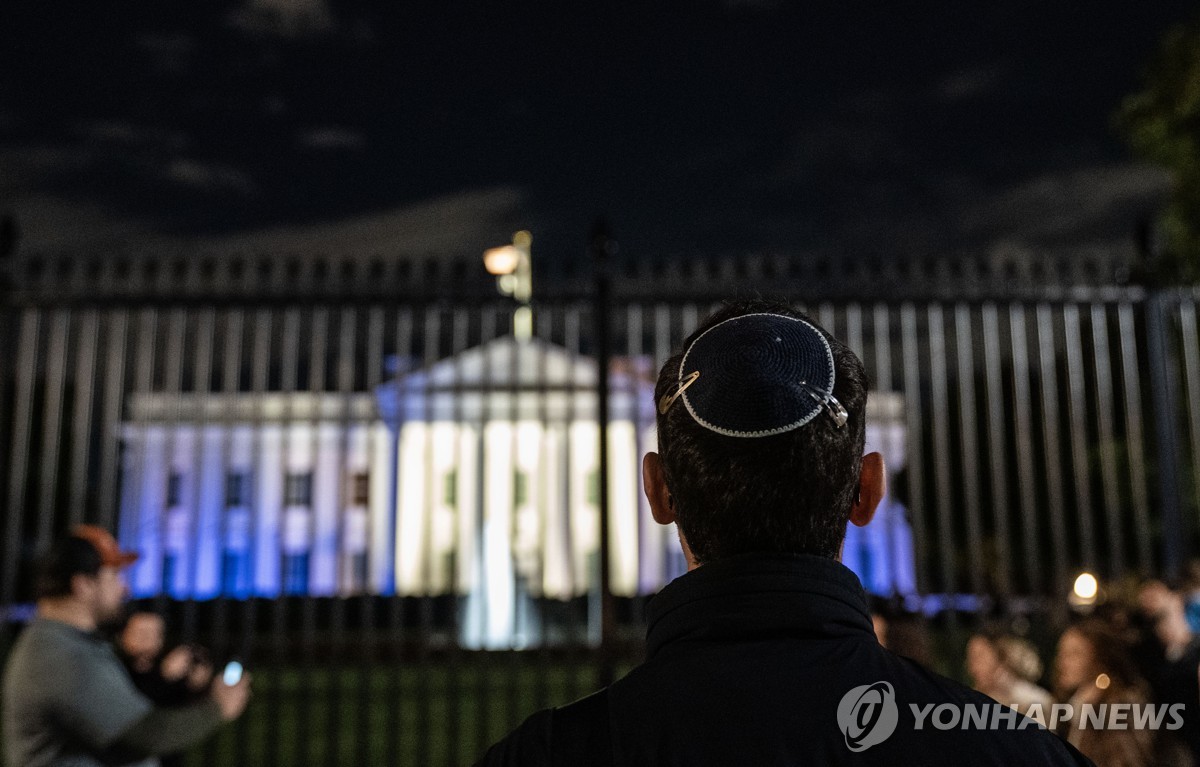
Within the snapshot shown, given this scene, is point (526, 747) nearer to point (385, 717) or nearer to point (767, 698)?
point (767, 698)

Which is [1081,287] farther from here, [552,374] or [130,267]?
[552,374]

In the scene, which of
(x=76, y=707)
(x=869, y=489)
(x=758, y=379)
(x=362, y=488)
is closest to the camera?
(x=758, y=379)

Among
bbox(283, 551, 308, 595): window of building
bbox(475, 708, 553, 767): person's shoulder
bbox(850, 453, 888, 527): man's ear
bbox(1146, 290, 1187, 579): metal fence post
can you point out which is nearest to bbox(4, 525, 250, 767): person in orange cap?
bbox(475, 708, 553, 767): person's shoulder

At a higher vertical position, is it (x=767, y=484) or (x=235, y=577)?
(x=767, y=484)

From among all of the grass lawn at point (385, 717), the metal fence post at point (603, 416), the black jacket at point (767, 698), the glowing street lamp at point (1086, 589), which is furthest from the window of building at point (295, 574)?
the black jacket at point (767, 698)

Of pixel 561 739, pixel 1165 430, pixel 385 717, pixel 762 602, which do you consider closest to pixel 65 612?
pixel 561 739

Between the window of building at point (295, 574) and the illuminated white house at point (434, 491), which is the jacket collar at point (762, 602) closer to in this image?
the illuminated white house at point (434, 491)

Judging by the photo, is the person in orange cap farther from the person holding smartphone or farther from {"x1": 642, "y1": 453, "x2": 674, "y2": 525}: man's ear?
{"x1": 642, "y1": 453, "x2": 674, "y2": 525}: man's ear

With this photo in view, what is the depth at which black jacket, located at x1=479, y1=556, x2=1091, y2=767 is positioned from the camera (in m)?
1.07

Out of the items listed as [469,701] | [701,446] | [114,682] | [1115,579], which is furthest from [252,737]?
[701,446]

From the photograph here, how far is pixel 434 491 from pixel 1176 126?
14.6 m

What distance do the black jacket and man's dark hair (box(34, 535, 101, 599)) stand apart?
3.18 metres

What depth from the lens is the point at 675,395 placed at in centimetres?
129

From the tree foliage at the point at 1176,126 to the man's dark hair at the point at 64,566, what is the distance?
13425 mm
